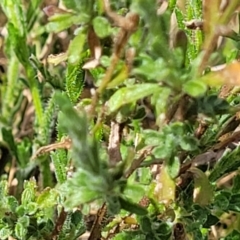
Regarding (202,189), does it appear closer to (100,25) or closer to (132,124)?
(132,124)

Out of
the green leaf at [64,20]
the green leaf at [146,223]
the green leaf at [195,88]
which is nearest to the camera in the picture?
the green leaf at [195,88]

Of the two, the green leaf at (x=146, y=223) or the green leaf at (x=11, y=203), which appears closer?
the green leaf at (x=146, y=223)

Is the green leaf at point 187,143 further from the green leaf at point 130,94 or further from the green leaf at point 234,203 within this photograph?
the green leaf at point 234,203

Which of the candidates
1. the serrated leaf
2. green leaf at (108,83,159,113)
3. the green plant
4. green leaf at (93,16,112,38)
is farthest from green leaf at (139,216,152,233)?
green leaf at (93,16,112,38)

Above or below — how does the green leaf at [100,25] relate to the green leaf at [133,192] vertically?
above

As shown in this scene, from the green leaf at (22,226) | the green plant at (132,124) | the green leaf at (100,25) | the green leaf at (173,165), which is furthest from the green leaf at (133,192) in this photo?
the green leaf at (22,226)

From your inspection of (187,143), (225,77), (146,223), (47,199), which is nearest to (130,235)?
(146,223)

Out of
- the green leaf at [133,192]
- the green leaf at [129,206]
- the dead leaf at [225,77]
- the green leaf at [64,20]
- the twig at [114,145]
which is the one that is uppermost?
the green leaf at [64,20]

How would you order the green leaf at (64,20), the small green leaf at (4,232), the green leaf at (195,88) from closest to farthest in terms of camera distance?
the green leaf at (195,88), the green leaf at (64,20), the small green leaf at (4,232)

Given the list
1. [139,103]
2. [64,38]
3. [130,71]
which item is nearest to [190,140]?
[130,71]

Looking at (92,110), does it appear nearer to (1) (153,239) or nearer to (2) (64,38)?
(1) (153,239)
